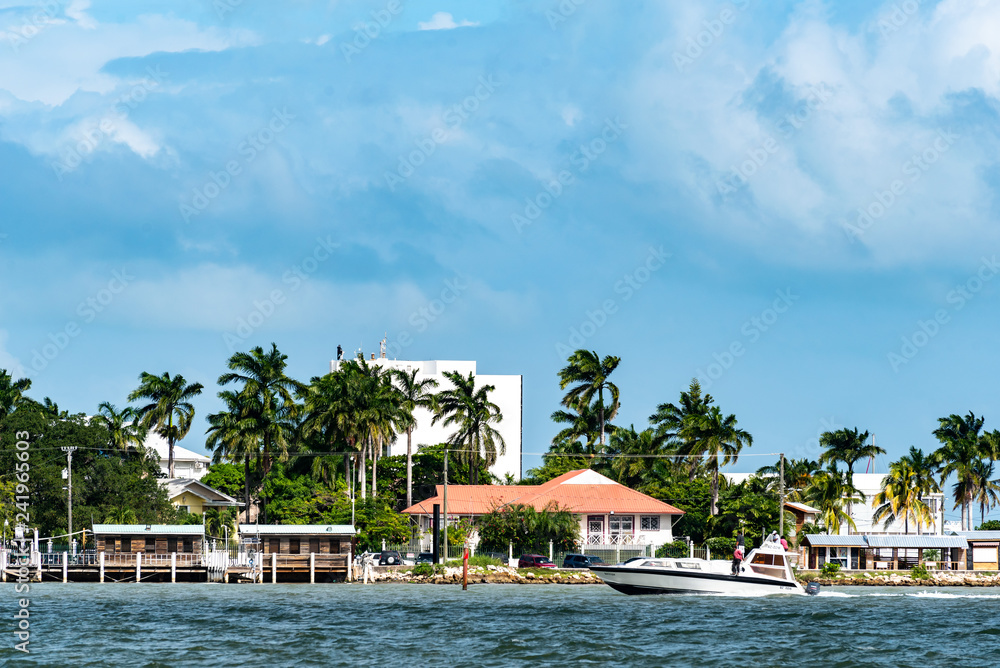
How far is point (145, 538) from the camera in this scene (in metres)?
80.6

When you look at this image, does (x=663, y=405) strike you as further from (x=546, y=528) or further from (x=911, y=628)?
(x=911, y=628)

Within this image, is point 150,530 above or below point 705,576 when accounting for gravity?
above

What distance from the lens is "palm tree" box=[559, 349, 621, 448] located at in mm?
117688

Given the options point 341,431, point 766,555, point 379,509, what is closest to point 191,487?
point 341,431

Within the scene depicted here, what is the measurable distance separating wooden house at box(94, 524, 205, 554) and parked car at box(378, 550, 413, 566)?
12.1 m

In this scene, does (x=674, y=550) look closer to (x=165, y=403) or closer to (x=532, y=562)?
(x=532, y=562)

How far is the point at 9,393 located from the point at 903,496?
250ft

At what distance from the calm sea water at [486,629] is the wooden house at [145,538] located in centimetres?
962

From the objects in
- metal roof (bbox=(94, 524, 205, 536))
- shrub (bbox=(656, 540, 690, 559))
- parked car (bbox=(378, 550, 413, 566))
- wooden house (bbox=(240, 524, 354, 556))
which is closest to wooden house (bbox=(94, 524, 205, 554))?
metal roof (bbox=(94, 524, 205, 536))

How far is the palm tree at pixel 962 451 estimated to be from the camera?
115 meters

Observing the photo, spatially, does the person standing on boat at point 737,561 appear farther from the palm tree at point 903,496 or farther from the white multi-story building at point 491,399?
the white multi-story building at point 491,399

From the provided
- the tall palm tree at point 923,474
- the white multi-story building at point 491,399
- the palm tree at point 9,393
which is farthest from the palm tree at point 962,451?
the palm tree at point 9,393

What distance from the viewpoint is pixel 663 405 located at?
10356 cm

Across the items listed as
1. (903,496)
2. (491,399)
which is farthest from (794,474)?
(491,399)
